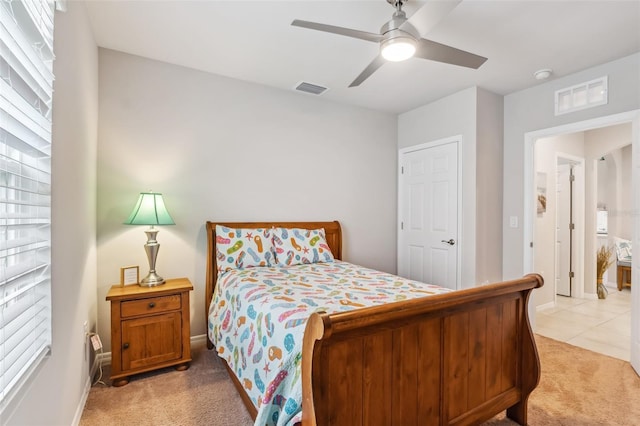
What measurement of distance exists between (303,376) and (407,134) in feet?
11.9

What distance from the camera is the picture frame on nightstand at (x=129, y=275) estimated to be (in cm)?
251

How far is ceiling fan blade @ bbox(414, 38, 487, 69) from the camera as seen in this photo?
1883 millimetres

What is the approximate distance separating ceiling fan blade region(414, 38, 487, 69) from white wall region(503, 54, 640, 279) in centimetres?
172

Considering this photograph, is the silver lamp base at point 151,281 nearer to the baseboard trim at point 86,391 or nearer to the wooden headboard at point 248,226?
the wooden headboard at point 248,226

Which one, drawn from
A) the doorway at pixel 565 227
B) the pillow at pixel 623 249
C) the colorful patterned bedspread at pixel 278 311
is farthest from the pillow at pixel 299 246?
the pillow at pixel 623 249

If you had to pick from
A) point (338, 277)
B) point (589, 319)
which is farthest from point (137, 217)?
point (589, 319)

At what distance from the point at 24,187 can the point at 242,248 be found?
194 cm

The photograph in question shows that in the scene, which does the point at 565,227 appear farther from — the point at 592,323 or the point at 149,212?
the point at 149,212

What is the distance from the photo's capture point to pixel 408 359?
58.7 inches

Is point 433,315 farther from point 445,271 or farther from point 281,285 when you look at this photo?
point 445,271

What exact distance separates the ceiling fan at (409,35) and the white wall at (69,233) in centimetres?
124

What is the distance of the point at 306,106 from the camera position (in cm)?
367

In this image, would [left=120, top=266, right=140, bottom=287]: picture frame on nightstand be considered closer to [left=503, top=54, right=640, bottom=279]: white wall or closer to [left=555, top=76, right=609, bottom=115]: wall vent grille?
[left=503, top=54, right=640, bottom=279]: white wall

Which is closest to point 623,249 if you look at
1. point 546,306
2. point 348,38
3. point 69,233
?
point 546,306
